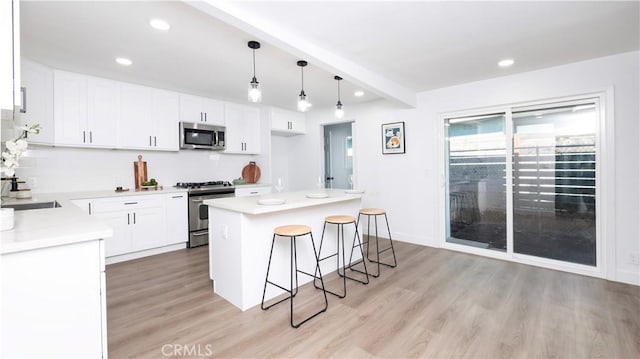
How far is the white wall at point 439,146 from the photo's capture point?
2.95 meters

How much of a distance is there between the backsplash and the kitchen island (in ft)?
7.38

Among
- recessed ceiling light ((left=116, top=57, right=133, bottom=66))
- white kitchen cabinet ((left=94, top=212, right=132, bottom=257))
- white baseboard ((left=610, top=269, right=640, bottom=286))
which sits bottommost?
white baseboard ((left=610, top=269, right=640, bottom=286))

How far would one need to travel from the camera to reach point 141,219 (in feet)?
12.4

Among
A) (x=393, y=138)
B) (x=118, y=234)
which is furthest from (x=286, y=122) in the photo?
(x=118, y=234)

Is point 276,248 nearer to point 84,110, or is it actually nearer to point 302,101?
point 302,101

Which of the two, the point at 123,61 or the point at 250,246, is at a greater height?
the point at 123,61

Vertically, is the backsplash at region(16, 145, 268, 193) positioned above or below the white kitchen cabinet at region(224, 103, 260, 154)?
below

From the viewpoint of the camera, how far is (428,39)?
8.46 feet

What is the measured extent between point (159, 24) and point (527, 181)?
169 inches

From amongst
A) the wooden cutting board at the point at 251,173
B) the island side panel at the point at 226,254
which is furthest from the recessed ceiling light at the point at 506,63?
the wooden cutting board at the point at 251,173

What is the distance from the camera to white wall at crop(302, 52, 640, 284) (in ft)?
9.67

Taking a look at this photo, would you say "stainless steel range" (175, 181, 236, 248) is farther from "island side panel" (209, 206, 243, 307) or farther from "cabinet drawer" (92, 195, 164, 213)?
"island side panel" (209, 206, 243, 307)

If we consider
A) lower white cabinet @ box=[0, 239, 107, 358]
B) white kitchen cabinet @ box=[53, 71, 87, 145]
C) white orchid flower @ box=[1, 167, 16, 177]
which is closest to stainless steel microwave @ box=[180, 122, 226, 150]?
white kitchen cabinet @ box=[53, 71, 87, 145]
